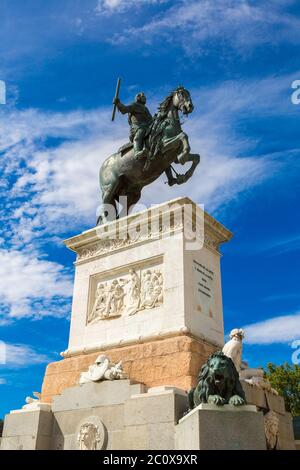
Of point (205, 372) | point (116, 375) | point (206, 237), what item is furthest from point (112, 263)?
point (205, 372)

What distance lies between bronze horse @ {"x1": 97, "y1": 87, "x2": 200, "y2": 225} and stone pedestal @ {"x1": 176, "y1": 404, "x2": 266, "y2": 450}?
6071 mm

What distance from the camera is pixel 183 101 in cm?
1173

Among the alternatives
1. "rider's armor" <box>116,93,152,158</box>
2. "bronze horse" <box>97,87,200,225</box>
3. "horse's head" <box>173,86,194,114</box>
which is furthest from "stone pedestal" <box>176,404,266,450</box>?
"horse's head" <box>173,86,194,114</box>

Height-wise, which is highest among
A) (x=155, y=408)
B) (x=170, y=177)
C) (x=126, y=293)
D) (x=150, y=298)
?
(x=170, y=177)

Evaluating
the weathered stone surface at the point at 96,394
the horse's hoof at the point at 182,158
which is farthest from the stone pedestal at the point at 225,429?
the horse's hoof at the point at 182,158

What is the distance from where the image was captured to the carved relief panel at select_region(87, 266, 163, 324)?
10055 millimetres

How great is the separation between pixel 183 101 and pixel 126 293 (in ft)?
15.2

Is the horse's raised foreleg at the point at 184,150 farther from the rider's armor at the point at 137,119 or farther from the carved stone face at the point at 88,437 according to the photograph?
the carved stone face at the point at 88,437

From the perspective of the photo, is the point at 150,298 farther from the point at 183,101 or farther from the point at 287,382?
the point at 287,382

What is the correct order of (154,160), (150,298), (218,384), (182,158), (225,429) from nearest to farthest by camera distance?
(225,429) < (218,384) < (150,298) < (182,158) < (154,160)

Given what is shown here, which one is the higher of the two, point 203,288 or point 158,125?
point 158,125

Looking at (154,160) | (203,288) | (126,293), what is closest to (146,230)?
(126,293)

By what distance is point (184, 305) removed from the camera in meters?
9.37
